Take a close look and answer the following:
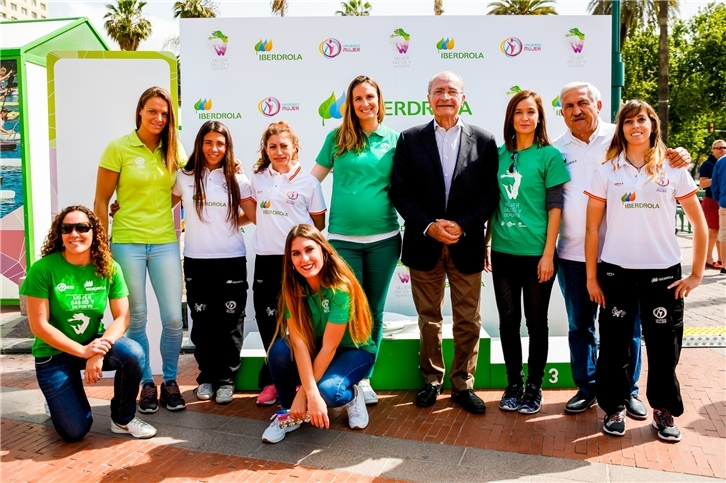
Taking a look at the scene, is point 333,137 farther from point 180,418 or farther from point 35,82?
point 35,82

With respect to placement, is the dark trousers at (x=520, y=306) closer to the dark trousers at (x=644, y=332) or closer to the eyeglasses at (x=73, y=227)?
the dark trousers at (x=644, y=332)

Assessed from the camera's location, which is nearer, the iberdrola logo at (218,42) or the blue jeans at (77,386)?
the blue jeans at (77,386)

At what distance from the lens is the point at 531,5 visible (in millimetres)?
24062

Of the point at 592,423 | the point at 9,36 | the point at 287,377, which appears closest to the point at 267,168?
the point at 287,377

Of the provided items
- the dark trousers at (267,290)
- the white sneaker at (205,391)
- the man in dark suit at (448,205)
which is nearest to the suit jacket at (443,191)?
the man in dark suit at (448,205)

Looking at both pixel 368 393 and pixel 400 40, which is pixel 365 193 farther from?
pixel 400 40

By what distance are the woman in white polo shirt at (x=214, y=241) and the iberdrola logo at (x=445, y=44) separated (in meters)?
2.41

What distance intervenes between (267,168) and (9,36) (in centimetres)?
528

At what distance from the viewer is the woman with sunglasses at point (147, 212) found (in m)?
3.78

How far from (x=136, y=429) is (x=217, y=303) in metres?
0.91

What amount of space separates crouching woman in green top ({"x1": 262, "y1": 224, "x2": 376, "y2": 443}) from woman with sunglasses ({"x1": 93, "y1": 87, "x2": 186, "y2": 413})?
2.94 feet

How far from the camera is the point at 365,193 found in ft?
12.1

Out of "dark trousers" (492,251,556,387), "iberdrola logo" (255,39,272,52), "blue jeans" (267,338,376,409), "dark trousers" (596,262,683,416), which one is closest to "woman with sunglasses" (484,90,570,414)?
"dark trousers" (492,251,556,387)

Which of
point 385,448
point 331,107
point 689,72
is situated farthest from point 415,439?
point 689,72
